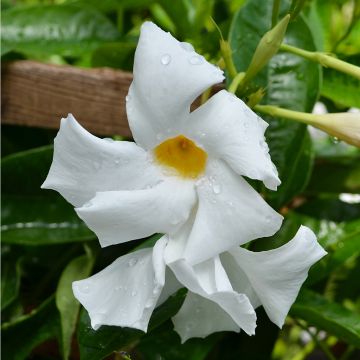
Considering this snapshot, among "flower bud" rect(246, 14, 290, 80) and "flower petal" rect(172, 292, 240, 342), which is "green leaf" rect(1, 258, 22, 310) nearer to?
"flower petal" rect(172, 292, 240, 342)

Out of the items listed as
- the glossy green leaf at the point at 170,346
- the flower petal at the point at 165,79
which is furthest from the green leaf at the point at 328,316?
the flower petal at the point at 165,79

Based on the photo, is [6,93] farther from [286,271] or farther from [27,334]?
[286,271]

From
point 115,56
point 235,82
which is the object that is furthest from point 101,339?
point 115,56

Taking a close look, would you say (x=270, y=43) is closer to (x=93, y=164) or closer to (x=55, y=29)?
(x=93, y=164)

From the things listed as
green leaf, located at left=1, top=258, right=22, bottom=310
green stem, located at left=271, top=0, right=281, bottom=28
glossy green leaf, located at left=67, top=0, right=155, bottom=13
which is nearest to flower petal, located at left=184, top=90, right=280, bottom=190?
green stem, located at left=271, top=0, right=281, bottom=28

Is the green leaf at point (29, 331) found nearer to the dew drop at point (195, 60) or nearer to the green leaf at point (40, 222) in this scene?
the green leaf at point (40, 222)

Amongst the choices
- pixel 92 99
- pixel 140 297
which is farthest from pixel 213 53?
pixel 140 297

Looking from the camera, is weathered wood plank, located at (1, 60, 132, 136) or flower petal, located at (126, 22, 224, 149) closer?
flower petal, located at (126, 22, 224, 149)
